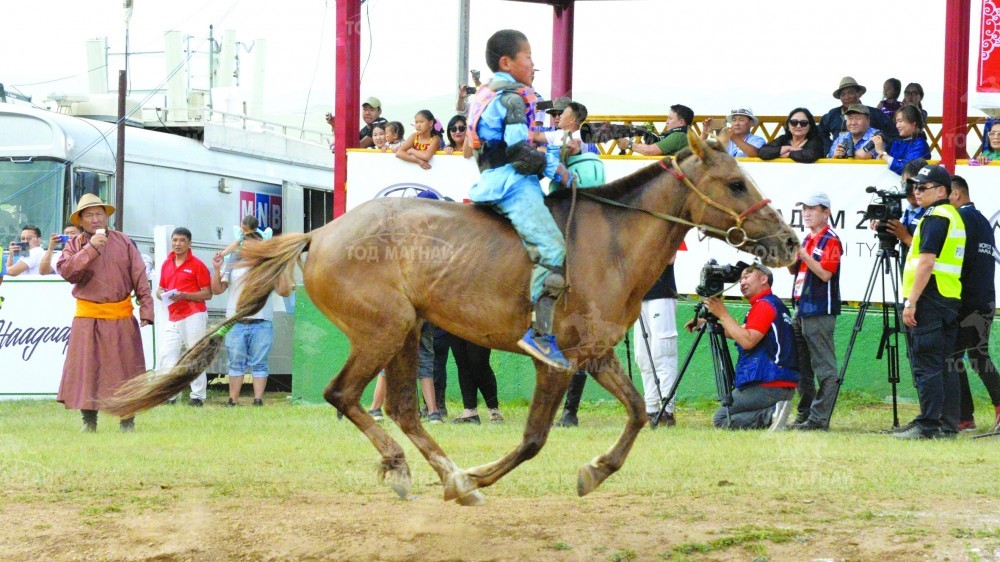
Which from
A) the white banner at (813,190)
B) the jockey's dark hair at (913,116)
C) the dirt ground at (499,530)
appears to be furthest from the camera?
the white banner at (813,190)

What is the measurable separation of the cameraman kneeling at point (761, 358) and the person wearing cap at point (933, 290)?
3.75 feet

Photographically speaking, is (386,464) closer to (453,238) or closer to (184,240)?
(453,238)

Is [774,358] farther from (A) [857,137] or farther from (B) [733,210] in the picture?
(B) [733,210]

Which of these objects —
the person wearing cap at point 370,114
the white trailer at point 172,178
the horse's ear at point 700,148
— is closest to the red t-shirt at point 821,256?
the horse's ear at point 700,148

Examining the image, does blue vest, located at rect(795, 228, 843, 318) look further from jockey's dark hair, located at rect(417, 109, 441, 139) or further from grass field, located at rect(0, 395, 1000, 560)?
jockey's dark hair, located at rect(417, 109, 441, 139)

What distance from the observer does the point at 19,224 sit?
1538 cm

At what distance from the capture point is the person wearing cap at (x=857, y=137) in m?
12.2

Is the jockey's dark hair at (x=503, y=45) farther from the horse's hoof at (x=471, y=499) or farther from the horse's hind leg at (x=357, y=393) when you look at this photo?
the horse's hoof at (x=471, y=499)

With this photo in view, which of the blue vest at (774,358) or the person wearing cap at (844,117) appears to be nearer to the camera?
the blue vest at (774,358)

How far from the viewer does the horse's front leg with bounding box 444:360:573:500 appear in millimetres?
6848

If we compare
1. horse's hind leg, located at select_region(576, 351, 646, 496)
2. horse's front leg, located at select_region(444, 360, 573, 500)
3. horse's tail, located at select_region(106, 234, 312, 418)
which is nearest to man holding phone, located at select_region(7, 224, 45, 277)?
horse's tail, located at select_region(106, 234, 312, 418)

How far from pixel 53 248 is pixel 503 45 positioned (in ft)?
29.8

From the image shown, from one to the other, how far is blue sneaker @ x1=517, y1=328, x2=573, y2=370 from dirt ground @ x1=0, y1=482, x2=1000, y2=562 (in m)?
0.90

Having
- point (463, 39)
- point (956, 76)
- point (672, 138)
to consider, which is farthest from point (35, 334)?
point (956, 76)
